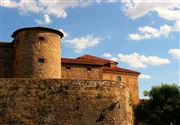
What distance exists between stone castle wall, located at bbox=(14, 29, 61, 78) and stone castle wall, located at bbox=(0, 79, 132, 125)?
186 inches

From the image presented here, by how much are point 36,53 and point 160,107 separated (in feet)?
51.9

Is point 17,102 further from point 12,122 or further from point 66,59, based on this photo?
point 66,59

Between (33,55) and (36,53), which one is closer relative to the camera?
(33,55)

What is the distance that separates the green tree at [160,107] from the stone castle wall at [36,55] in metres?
12.2

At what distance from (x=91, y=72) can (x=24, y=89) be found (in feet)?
45.0

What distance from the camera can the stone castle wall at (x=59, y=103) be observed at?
2783cm

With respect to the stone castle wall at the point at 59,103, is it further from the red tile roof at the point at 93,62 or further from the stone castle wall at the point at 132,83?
the stone castle wall at the point at 132,83

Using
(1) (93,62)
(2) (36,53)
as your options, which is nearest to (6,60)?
(2) (36,53)

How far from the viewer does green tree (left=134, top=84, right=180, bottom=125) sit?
1547 inches

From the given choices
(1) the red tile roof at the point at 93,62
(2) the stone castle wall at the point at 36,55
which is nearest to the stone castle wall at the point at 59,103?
(2) the stone castle wall at the point at 36,55

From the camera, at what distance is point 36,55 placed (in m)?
33.8

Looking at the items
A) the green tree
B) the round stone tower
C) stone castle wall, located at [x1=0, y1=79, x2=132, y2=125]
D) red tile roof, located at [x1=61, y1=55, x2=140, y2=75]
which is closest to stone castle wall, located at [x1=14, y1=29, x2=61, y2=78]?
the round stone tower

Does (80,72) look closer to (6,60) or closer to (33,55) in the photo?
(33,55)

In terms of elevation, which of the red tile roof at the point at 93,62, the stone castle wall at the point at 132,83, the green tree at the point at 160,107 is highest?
the red tile roof at the point at 93,62
